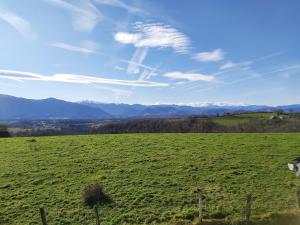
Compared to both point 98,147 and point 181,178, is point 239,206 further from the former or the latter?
point 98,147

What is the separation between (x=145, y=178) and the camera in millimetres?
27531

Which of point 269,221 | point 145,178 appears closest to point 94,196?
point 145,178

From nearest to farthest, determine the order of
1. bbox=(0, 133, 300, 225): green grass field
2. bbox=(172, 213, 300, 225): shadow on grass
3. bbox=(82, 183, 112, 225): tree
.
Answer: bbox=(172, 213, 300, 225): shadow on grass, bbox=(0, 133, 300, 225): green grass field, bbox=(82, 183, 112, 225): tree

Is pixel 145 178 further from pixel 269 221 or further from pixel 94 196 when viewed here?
pixel 269 221

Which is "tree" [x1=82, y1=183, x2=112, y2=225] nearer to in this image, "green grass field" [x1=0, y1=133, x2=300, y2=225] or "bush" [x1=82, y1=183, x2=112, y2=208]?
"bush" [x1=82, y1=183, x2=112, y2=208]

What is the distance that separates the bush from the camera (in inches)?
893

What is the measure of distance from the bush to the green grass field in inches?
19.9

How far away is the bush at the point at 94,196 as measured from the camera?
2269cm

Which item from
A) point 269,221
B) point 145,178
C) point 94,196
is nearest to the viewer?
point 269,221

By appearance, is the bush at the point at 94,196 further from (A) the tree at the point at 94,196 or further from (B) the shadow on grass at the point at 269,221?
(B) the shadow on grass at the point at 269,221

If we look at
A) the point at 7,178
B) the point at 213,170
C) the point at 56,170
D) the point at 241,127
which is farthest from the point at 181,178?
the point at 241,127

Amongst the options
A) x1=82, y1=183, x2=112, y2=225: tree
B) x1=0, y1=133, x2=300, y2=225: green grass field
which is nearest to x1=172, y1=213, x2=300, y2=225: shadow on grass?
x1=0, y1=133, x2=300, y2=225: green grass field

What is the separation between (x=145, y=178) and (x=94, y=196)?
219 inches

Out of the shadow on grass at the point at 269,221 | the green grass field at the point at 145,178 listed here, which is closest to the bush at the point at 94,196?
the green grass field at the point at 145,178
